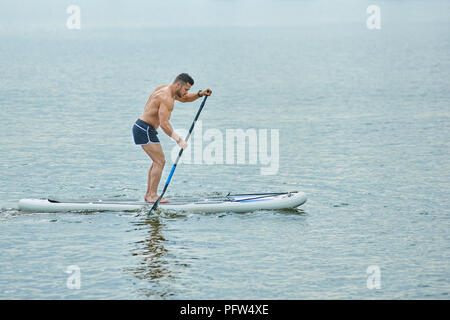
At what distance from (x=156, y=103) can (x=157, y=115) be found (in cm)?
29

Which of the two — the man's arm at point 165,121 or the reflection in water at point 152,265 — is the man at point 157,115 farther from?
the reflection in water at point 152,265

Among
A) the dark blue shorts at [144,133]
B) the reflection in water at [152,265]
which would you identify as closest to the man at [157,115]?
the dark blue shorts at [144,133]

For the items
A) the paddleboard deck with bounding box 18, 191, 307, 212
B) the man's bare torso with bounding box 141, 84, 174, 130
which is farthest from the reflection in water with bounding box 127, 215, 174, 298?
the man's bare torso with bounding box 141, 84, 174, 130

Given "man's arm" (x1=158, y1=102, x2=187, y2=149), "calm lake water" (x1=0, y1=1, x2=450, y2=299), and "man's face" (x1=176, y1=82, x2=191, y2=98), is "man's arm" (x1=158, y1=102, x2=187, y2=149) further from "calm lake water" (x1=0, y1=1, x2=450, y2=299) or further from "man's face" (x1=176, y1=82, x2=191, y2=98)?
"calm lake water" (x1=0, y1=1, x2=450, y2=299)

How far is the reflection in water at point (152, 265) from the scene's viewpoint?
12423mm

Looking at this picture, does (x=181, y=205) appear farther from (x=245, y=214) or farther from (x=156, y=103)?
(x=156, y=103)

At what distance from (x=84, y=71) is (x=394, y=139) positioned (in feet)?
156

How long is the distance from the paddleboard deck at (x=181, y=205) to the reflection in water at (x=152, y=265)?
2.51 ft

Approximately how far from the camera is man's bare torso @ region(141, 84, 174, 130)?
1599 cm

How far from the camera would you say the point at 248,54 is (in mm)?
95938

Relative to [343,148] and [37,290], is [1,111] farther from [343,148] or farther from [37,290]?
[37,290]

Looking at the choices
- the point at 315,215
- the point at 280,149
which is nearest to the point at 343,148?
the point at 280,149
